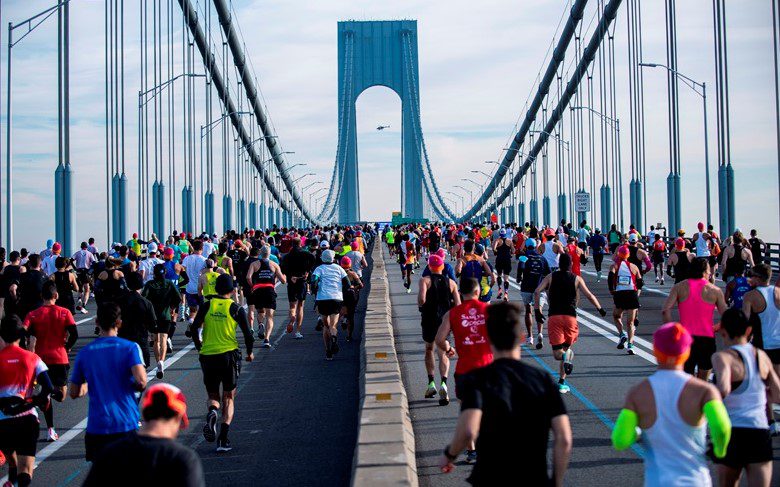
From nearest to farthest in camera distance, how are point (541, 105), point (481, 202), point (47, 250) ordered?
point (47, 250) → point (541, 105) → point (481, 202)

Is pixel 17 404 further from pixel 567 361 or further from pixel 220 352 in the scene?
pixel 567 361

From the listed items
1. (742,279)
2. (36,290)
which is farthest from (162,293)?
(742,279)

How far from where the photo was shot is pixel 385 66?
510 ft

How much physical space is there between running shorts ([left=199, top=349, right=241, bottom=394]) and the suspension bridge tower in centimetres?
14207

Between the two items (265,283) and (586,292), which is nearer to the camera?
(586,292)

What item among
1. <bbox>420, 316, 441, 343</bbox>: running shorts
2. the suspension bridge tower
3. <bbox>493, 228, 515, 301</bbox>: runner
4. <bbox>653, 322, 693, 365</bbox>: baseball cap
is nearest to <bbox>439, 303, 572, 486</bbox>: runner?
<bbox>653, 322, 693, 365</bbox>: baseball cap

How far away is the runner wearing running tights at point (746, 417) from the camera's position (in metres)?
6.22

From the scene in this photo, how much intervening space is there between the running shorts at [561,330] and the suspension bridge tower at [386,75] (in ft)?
459

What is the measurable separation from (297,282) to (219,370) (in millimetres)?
9035

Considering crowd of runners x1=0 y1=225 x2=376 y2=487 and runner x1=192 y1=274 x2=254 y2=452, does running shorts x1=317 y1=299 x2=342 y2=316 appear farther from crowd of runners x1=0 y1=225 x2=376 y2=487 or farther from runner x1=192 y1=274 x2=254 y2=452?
runner x1=192 y1=274 x2=254 y2=452

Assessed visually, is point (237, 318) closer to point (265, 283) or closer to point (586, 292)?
point (586, 292)

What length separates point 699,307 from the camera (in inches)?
388

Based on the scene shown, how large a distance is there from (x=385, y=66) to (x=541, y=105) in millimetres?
61580

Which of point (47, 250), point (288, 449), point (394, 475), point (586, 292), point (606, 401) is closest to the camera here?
point (394, 475)
